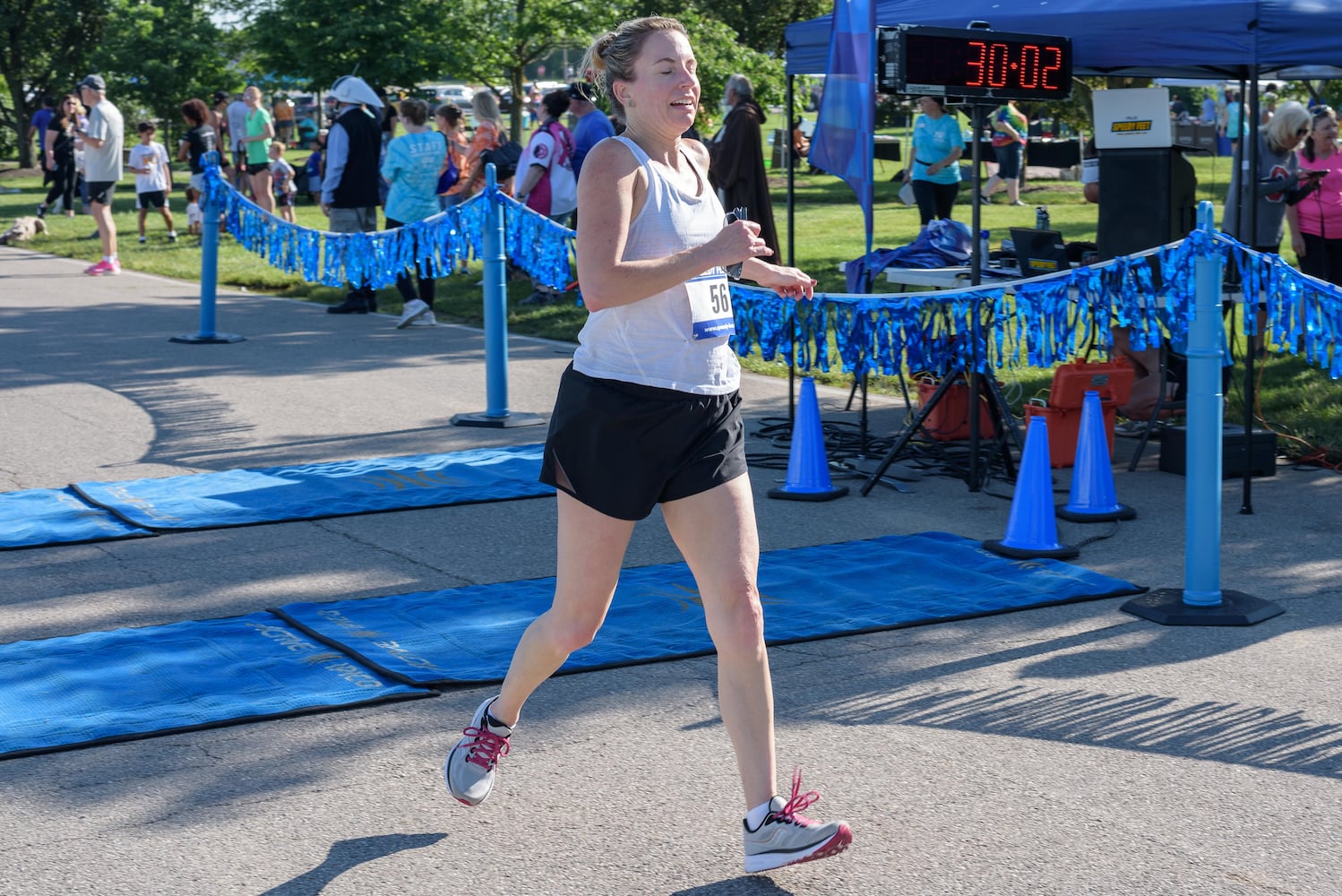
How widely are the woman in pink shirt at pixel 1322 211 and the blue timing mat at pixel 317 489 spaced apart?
6.87 m

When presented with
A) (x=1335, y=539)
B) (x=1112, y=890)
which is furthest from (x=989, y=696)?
(x=1335, y=539)

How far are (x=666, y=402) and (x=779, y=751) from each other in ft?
4.30

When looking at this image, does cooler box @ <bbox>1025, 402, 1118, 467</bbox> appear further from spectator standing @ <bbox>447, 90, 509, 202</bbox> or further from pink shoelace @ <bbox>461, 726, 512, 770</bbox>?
spectator standing @ <bbox>447, 90, 509, 202</bbox>

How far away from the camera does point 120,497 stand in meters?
7.62

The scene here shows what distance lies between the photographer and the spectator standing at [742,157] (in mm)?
13961

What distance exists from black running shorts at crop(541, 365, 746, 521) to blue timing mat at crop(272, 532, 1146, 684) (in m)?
1.55

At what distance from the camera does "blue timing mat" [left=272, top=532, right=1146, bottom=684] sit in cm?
527

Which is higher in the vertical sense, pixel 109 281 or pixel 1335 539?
pixel 109 281

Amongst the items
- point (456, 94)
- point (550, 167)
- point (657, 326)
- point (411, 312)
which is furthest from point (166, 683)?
point (456, 94)

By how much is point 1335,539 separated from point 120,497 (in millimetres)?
5739

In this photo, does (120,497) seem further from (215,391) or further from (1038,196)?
(1038,196)

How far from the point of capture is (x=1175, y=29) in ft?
26.6

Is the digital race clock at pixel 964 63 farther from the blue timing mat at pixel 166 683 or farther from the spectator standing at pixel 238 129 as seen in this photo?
the spectator standing at pixel 238 129

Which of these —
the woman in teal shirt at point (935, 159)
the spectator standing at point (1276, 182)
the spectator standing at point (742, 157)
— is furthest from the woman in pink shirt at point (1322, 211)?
the woman in teal shirt at point (935, 159)
